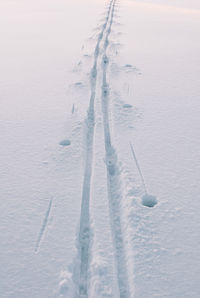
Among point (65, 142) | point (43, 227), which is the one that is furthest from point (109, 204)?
point (65, 142)

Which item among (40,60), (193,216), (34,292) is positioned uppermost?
→ (40,60)

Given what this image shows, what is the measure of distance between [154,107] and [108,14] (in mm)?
7997

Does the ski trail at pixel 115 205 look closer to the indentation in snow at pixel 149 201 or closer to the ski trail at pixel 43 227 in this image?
the indentation in snow at pixel 149 201

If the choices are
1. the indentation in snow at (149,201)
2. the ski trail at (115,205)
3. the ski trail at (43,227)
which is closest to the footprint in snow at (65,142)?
the ski trail at (115,205)

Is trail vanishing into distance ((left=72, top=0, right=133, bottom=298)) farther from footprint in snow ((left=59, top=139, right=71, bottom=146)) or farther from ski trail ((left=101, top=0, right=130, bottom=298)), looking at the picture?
footprint in snow ((left=59, top=139, right=71, bottom=146))

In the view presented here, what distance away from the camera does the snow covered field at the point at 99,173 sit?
7.22 feet

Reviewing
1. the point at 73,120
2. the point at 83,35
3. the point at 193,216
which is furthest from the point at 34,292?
the point at 83,35

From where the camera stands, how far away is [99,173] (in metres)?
3.18

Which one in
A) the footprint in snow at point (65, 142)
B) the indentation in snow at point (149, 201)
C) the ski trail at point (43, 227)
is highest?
the footprint in snow at point (65, 142)

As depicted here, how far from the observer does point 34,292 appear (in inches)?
81.9

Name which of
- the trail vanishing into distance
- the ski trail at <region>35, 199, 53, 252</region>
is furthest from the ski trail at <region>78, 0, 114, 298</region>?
the ski trail at <region>35, 199, 53, 252</region>

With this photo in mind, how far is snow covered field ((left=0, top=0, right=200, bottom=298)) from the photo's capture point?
220cm

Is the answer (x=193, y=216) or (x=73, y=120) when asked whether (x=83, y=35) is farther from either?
(x=193, y=216)

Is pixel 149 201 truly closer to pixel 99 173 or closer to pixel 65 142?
pixel 99 173
